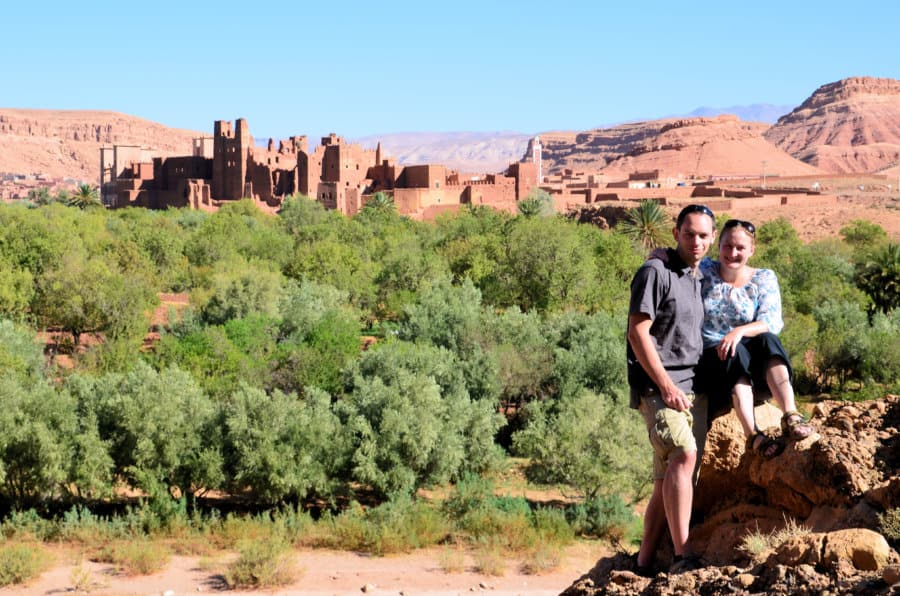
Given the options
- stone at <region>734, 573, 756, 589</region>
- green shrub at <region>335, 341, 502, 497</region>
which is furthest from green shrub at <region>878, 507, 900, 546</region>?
green shrub at <region>335, 341, 502, 497</region>

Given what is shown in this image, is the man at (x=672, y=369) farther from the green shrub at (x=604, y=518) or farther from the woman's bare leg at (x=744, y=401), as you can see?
the green shrub at (x=604, y=518)

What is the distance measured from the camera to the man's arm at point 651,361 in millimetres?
5035

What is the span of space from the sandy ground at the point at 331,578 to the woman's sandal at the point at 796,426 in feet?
24.4

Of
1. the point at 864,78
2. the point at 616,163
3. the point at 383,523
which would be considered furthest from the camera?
the point at 864,78

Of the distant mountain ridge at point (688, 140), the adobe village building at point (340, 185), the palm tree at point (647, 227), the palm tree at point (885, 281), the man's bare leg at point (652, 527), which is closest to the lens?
the man's bare leg at point (652, 527)

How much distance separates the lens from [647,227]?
37406mm

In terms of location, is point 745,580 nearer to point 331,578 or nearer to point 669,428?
point 669,428

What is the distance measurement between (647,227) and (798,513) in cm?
3288

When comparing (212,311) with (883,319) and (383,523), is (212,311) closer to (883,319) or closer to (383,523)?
(383,523)

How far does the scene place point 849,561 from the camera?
4.15m

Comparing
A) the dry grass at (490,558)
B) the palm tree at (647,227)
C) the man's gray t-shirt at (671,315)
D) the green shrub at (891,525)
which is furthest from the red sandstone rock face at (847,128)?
the green shrub at (891,525)

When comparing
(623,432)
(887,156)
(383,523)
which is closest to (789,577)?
(383,523)

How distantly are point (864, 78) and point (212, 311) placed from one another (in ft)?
465

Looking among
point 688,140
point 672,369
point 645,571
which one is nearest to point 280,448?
point 645,571
